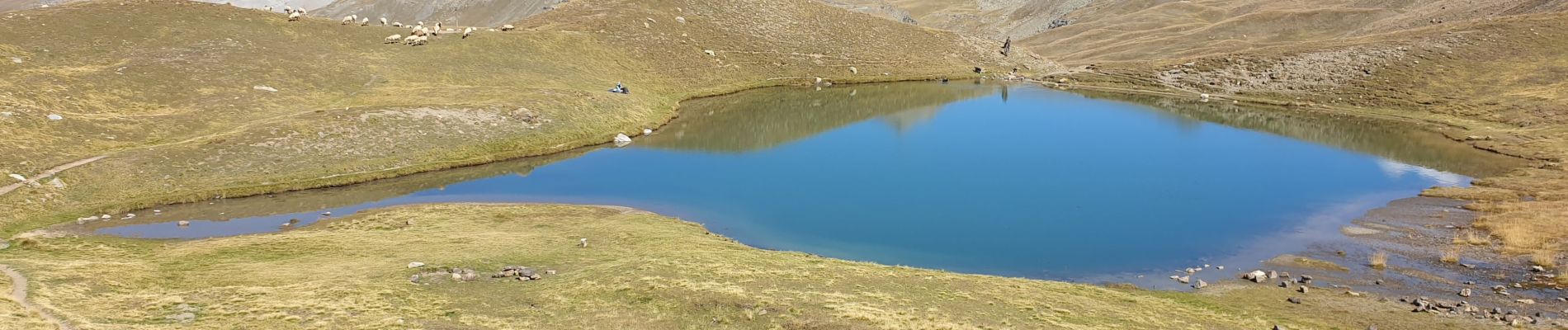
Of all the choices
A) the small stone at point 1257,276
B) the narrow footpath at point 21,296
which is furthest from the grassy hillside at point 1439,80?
the narrow footpath at point 21,296

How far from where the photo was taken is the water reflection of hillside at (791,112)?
240ft

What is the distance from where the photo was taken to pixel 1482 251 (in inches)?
1502

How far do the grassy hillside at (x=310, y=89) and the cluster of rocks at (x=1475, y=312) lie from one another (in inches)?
2137

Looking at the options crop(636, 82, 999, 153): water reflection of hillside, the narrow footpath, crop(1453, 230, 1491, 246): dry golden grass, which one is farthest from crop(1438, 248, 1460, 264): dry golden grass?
the narrow footpath

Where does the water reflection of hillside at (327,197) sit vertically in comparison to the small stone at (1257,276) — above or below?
above

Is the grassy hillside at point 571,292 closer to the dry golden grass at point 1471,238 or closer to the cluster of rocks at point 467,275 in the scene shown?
the cluster of rocks at point 467,275

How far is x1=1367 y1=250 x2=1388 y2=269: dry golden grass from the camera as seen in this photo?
36.9 m

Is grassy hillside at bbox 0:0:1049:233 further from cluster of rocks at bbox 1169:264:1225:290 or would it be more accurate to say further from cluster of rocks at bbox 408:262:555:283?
cluster of rocks at bbox 1169:264:1225:290

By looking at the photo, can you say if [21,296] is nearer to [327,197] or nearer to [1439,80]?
[327,197]

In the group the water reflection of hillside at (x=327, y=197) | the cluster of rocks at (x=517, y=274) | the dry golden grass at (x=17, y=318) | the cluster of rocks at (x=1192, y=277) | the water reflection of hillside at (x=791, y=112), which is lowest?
the cluster of rocks at (x=1192, y=277)

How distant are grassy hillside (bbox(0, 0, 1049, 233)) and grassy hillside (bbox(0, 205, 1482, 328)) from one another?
1393 centimetres

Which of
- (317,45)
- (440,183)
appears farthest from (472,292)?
(317,45)

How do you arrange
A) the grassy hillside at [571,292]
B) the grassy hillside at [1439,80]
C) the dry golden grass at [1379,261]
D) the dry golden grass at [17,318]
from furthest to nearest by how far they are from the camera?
the grassy hillside at [1439,80] → the dry golden grass at [1379,261] → the grassy hillside at [571,292] → the dry golden grass at [17,318]

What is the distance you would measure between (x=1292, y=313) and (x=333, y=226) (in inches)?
1667
